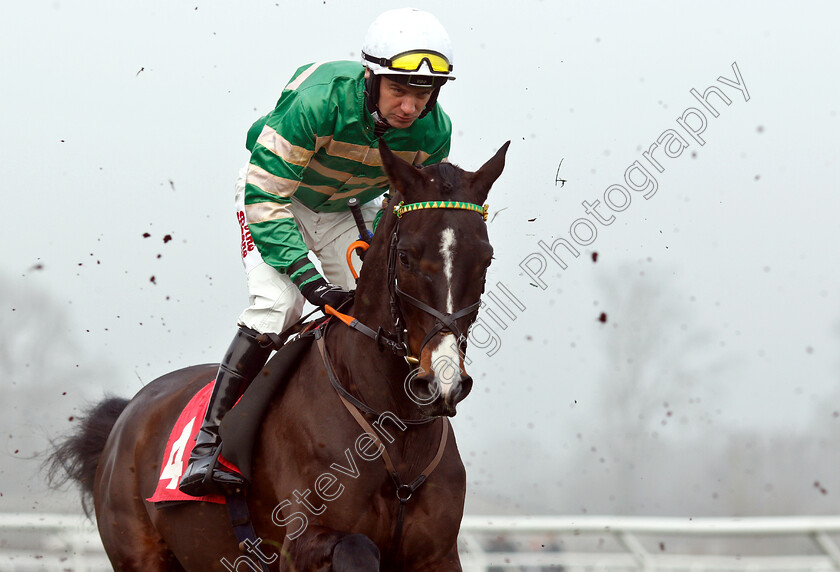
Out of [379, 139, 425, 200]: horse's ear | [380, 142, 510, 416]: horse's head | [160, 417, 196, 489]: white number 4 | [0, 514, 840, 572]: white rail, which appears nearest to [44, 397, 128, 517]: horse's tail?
[160, 417, 196, 489]: white number 4

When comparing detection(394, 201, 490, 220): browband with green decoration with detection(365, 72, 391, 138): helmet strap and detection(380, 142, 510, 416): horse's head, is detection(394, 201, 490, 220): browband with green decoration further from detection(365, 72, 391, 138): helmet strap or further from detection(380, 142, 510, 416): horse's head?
detection(365, 72, 391, 138): helmet strap

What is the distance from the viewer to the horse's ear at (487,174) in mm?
2984

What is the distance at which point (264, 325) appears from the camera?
3584 millimetres

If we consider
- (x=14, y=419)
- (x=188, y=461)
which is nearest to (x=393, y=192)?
(x=188, y=461)

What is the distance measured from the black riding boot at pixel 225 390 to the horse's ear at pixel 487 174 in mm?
1146

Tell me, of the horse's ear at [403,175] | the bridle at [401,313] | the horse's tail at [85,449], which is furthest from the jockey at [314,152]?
the horse's tail at [85,449]

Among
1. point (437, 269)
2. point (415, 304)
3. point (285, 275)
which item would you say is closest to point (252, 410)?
point (285, 275)

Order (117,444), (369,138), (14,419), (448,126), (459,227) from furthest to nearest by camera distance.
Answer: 1. (14,419)
2. (117,444)
3. (448,126)
4. (369,138)
5. (459,227)

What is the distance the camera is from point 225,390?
356 cm

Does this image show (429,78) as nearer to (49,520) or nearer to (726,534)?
(726,534)

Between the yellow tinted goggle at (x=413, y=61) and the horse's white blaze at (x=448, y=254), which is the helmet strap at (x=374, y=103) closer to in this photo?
the yellow tinted goggle at (x=413, y=61)

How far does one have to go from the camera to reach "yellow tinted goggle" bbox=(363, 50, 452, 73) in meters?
3.25

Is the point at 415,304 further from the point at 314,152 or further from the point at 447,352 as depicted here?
the point at 314,152

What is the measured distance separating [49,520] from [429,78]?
18.3 ft
